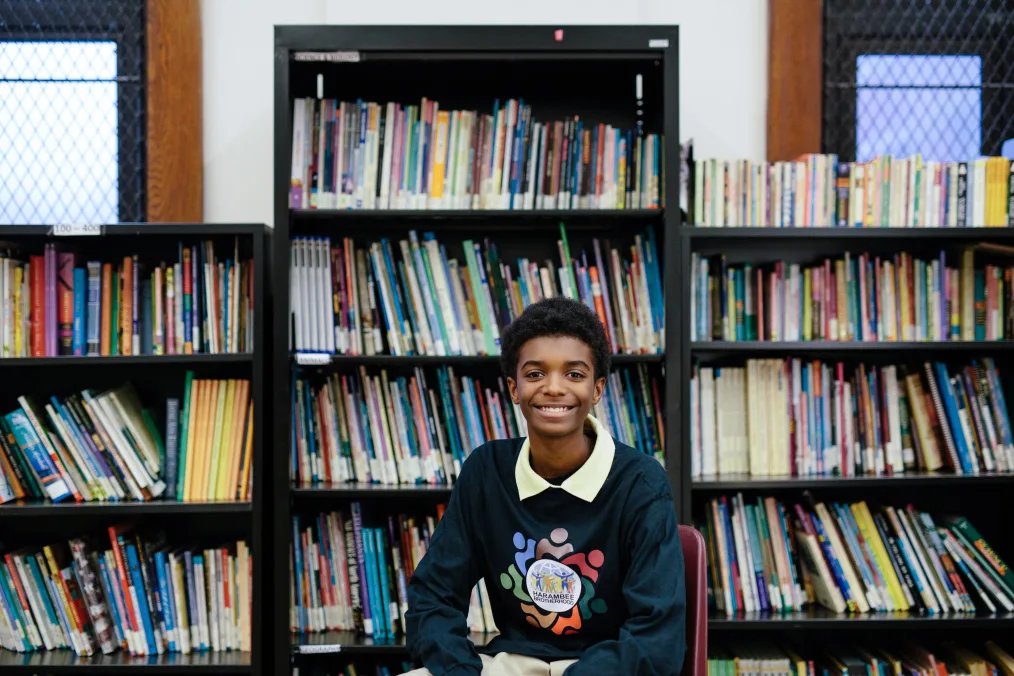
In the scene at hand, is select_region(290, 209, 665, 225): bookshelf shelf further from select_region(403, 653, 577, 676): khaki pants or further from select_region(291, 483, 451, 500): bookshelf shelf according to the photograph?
select_region(403, 653, 577, 676): khaki pants

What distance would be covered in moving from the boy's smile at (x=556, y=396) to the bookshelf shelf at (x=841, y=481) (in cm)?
80

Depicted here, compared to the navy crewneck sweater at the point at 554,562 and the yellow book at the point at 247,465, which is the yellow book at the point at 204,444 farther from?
the navy crewneck sweater at the point at 554,562

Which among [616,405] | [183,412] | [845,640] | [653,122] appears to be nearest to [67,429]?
[183,412]

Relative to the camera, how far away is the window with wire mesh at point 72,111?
2641mm

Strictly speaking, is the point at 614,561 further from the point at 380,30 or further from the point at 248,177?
the point at 248,177

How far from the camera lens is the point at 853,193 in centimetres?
235

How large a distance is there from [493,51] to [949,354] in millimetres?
1639

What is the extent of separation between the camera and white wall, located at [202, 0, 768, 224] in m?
2.60

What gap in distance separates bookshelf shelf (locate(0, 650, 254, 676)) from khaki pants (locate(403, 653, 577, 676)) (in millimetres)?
960

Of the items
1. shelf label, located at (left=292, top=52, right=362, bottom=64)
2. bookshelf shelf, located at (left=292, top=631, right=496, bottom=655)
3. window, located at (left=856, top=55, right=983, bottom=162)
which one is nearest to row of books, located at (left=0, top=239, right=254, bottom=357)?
shelf label, located at (left=292, top=52, right=362, bottom=64)

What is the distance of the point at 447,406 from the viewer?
7.68 feet

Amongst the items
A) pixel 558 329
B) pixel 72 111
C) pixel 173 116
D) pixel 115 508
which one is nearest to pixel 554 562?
pixel 558 329

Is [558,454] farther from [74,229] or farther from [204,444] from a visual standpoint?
[74,229]

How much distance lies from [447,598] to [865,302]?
1.54 metres
